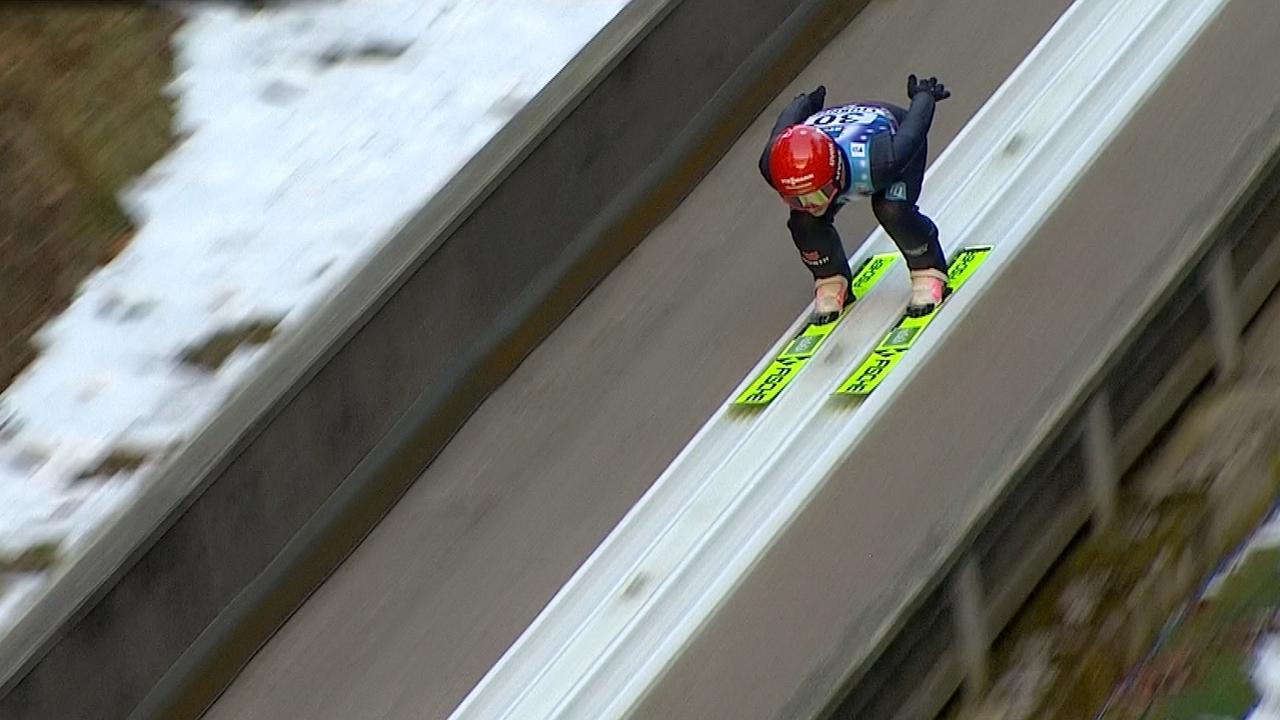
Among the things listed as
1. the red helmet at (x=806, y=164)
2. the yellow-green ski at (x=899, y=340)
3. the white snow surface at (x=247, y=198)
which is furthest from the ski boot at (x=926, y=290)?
the white snow surface at (x=247, y=198)

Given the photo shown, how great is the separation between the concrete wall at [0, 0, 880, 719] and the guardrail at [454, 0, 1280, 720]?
96 centimetres

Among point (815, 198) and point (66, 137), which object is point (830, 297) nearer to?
point (815, 198)

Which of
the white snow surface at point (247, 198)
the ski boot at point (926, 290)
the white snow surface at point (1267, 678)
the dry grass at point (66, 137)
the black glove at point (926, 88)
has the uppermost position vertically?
the black glove at point (926, 88)

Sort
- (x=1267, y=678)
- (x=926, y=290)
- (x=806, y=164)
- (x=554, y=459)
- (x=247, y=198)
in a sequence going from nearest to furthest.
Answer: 1. (x=1267, y=678)
2. (x=806, y=164)
3. (x=926, y=290)
4. (x=554, y=459)
5. (x=247, y=198)

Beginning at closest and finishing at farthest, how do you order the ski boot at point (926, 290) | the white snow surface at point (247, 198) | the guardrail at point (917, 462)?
1. the guardrail at point (917, 462)
2. the ski boot at point (926, 290)
3. the white snow surface at point (247, 198)

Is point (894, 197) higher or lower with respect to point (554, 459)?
higher

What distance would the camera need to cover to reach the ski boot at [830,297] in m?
4.56

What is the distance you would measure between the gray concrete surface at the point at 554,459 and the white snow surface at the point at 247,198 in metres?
0.65

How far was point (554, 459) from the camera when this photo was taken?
4.79 meters

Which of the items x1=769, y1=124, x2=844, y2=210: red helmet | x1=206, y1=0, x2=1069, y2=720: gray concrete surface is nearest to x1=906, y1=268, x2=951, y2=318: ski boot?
x1=769, y1=124, x2=844, y2=210: red helmet

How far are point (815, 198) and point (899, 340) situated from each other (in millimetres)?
443

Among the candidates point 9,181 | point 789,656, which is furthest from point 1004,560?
point 9,181

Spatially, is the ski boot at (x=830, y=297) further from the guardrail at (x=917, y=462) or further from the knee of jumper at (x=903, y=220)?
the knee of jumper at (x=903, y=220)

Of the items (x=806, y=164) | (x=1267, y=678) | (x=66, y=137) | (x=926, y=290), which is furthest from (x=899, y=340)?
(x=66, y=137)
